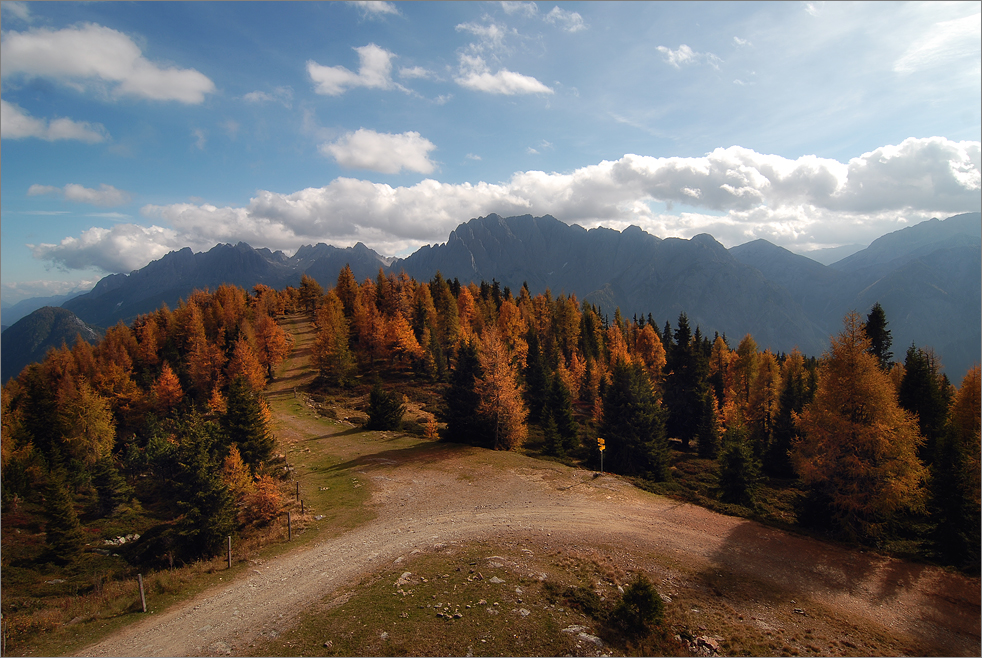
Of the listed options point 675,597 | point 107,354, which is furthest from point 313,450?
point 107,354

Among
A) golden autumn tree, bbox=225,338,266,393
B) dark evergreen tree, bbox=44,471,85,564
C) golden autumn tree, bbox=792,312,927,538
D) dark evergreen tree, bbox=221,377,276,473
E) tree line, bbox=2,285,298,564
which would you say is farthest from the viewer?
golden autumn tree, bbox=225,338,266,393

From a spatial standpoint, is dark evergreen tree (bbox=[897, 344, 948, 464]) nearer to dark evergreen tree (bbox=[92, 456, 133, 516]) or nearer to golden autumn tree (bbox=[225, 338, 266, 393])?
golden autumn tree (bbox=[225, 338, 266, 393])

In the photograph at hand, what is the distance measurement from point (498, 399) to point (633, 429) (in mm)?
13506

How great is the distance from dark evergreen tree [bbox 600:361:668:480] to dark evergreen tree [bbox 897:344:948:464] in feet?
71.4

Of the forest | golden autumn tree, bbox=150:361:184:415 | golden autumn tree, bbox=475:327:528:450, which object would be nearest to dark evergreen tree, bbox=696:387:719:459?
the forest

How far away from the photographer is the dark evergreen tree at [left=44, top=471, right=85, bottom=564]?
95.4 feet

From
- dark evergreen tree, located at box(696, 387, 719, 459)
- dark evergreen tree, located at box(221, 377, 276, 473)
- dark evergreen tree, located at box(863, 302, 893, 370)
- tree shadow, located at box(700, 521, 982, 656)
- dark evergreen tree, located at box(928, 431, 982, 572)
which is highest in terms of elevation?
dark evergreen tree, located at box(863, 302, 893, 370)

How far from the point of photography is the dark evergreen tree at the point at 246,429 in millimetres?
30625

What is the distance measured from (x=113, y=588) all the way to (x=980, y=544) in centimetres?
4286

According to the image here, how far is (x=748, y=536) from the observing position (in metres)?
24.2

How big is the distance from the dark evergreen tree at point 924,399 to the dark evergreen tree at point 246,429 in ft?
182

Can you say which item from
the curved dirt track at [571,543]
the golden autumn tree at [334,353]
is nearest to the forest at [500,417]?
the golden autumn tree at [334,353]

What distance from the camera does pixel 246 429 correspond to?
31.0m

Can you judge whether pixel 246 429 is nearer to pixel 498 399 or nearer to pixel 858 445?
pixel 498 399
